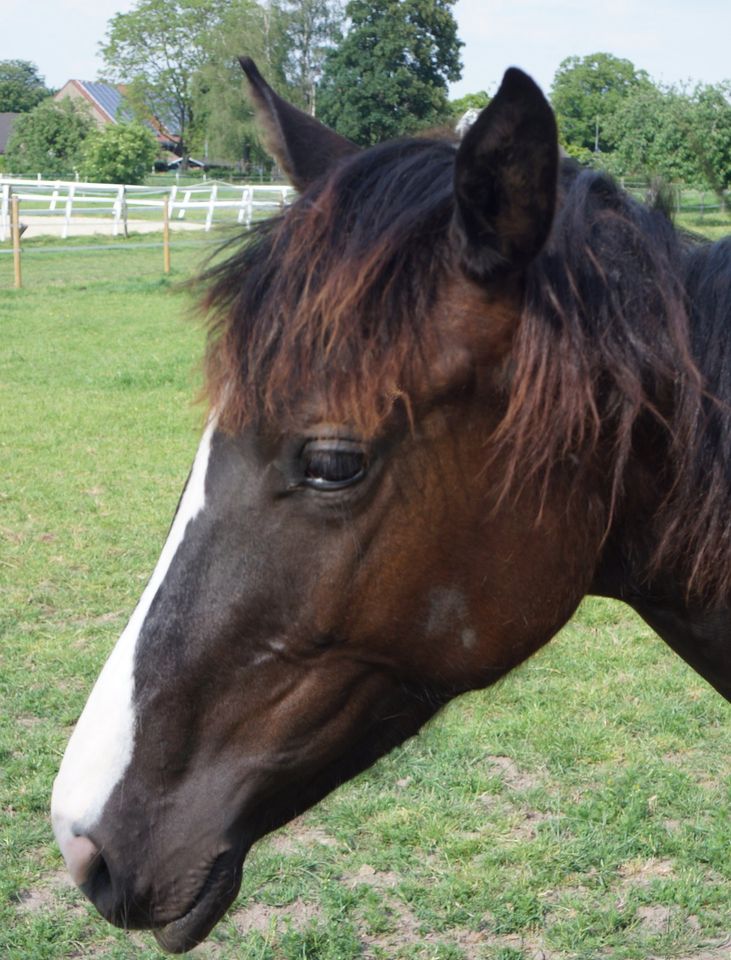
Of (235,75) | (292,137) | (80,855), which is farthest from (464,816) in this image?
(235,75)

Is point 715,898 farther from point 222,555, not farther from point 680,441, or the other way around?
point 222,555

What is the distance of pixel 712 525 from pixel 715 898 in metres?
2.00

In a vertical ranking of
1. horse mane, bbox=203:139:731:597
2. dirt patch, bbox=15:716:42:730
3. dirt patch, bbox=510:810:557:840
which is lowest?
dirt patch, bbox=15:716:42:730

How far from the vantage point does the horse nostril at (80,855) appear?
1523 millimetres

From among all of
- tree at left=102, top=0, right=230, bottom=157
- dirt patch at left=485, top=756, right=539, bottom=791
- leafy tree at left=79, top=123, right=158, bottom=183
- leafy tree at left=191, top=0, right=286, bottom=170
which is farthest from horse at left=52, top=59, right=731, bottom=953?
tree at left=102, top=0, right=230, bottom=157

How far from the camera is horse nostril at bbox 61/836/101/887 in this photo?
1.52 m

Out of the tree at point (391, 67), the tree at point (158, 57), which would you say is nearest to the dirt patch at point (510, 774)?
the tree at point (391, 67)

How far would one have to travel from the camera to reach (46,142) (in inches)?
1784

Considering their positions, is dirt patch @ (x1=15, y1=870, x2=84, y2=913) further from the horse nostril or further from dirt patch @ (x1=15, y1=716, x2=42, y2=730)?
the horse nostril

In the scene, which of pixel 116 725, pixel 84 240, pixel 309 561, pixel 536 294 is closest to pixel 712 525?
pixel 536 294

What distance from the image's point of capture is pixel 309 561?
60.7 inches

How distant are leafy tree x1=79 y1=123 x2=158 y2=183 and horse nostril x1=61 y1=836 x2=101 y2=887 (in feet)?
130

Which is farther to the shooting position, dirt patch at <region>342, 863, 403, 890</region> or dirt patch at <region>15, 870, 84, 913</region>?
dirt patch at <region>342, 863, 403, 890</region>

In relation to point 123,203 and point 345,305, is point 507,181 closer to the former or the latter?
point 345,305
